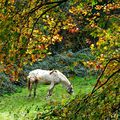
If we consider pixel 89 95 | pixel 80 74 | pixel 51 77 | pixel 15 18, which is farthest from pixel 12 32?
pixel 80 74

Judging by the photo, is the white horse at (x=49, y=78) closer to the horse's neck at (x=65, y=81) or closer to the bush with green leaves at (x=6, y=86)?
the horse's neck at (x=65, y=81)

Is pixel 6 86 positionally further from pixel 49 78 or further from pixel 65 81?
pixel 65 81

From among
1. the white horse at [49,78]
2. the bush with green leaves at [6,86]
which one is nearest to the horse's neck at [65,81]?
the white horse at [49,78]

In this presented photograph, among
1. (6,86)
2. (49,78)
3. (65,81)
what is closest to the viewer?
(65,81)

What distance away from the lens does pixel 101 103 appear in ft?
13.8

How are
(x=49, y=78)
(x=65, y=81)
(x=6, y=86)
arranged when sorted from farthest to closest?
1. (x=6, y=86)
2. (x=49, y=78)
3. (x=65, y=81)

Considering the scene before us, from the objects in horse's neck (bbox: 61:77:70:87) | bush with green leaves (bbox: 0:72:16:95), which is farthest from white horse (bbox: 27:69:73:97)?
bush with green leaves (bbox: 0:72:16:95)

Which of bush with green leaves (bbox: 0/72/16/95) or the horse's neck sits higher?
the horse's neck

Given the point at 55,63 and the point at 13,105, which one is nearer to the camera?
the point at 13,105

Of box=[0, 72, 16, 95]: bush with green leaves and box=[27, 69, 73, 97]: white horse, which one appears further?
box=[0, 72, 16, 95]: bush with green leaves

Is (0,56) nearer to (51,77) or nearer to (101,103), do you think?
(101,103)

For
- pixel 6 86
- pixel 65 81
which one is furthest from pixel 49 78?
pixel 6 86

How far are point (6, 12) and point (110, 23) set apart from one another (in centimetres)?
176

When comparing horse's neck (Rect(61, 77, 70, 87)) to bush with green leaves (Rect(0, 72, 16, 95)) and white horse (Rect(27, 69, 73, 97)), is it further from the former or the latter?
bush with green leaves (Rect(0, 72, 16, 95))
